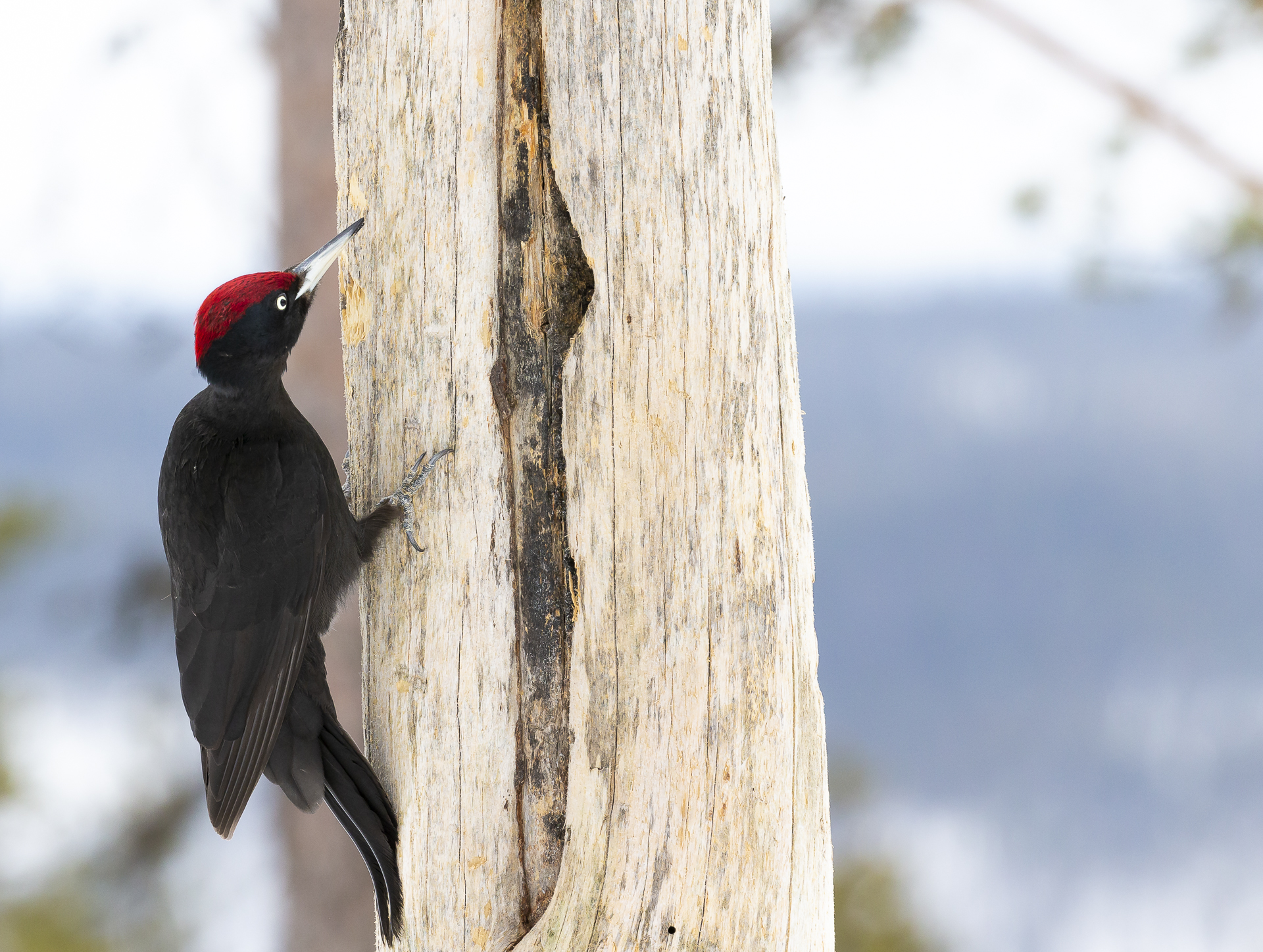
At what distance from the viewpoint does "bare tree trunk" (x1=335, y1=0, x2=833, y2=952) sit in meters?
1.70

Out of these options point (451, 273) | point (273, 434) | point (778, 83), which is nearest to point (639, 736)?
point (451, 273)

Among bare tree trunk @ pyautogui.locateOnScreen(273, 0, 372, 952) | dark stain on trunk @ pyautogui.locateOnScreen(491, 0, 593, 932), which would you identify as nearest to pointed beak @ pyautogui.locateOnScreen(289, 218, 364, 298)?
dark stain on trunk @ pyautogui.locateOnScreen(491, 0, 593, 932)

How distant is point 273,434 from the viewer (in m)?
2.10

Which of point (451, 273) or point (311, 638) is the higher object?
point (451, 273)

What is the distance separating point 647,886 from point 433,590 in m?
0.59

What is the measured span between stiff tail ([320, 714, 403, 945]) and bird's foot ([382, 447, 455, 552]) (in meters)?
0.37

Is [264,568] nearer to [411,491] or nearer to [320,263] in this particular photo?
[411,491]

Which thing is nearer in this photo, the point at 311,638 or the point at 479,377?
the point at 479,377

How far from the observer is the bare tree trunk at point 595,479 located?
5.57ft

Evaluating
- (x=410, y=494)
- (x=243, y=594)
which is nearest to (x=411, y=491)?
(x=410, y=494)

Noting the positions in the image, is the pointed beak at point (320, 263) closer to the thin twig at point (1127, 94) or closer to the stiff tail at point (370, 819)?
the stiff tail at point (370, 819)

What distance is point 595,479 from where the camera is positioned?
171 centimetres

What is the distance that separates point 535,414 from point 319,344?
2308 millimetres

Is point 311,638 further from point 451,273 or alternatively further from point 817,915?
point 817,915
